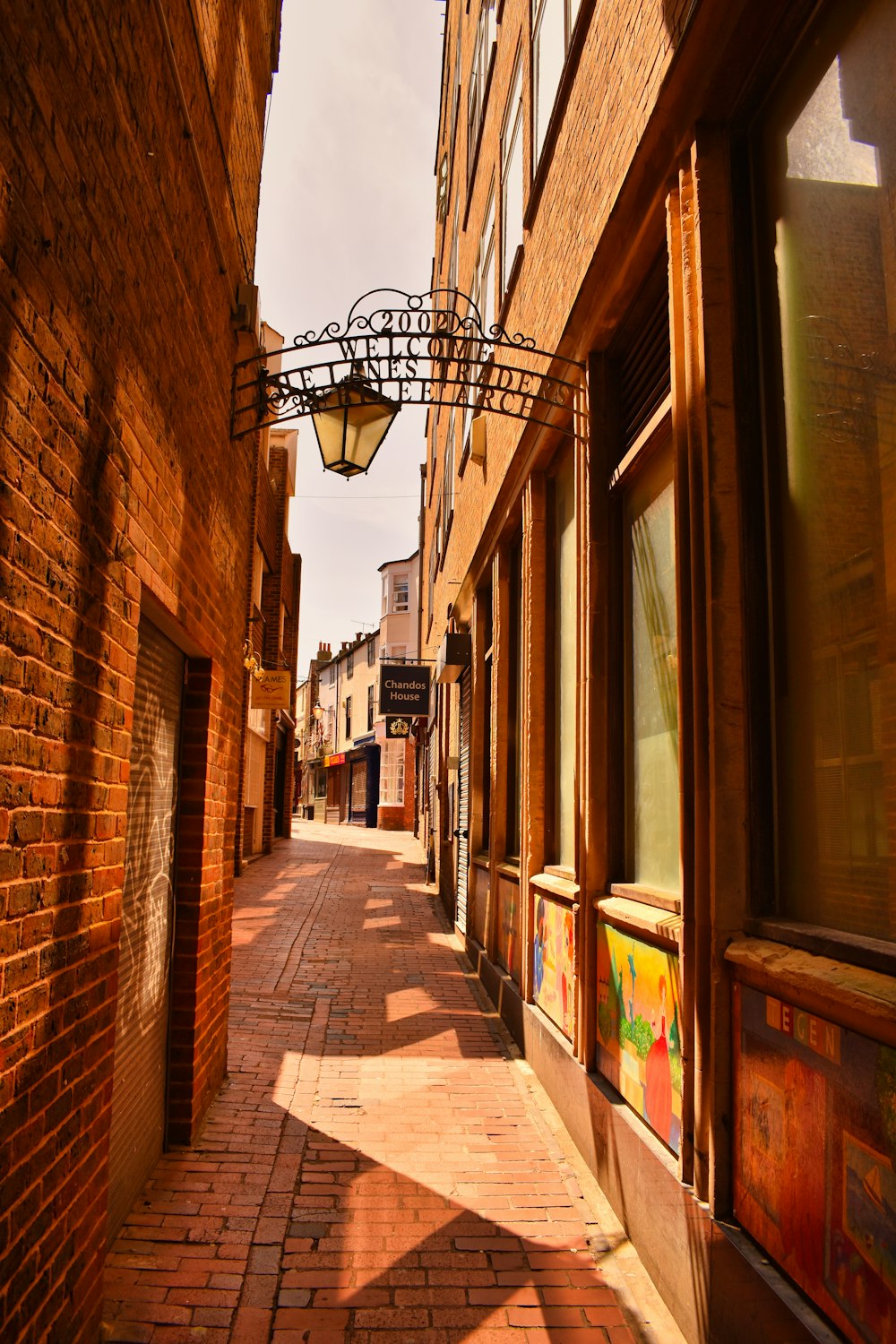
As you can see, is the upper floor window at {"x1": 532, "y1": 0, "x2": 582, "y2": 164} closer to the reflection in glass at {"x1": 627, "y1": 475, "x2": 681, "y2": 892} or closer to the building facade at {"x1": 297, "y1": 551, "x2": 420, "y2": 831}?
the reflection in glass at {"x1": 627, "y1": 475, "x2": 681, "y2": 892}

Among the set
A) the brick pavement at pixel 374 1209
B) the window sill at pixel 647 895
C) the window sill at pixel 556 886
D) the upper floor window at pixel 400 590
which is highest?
the upper floor window at pixel 400 590

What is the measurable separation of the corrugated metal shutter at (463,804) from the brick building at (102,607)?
224 inches

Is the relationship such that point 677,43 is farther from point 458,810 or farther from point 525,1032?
point 458,810

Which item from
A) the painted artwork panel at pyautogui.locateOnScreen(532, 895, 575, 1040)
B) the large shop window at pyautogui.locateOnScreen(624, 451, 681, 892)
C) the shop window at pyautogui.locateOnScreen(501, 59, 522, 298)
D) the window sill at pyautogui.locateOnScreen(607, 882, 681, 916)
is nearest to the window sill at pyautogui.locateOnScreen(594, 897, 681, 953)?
the window sill at pyautogui.locateOnScreen(607, 882, 681, 916)

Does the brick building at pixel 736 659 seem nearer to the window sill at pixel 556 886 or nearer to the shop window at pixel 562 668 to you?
the window sill at pixel 556 886

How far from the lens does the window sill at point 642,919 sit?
332cm

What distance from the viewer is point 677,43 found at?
3.21 m

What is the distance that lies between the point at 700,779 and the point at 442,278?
1624 cm

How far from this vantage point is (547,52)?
655 centimetres

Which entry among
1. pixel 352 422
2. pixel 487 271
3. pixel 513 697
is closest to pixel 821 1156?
pixel 352 422

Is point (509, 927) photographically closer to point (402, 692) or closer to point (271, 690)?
point (271, 690)

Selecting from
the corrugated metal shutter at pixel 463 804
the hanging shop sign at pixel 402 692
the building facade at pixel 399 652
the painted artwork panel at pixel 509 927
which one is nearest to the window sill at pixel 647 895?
the painted artwork panel at pixel 509 927

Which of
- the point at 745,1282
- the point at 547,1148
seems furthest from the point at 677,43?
the point at 547,1148

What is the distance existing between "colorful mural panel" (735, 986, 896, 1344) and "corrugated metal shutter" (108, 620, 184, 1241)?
2.13 m
